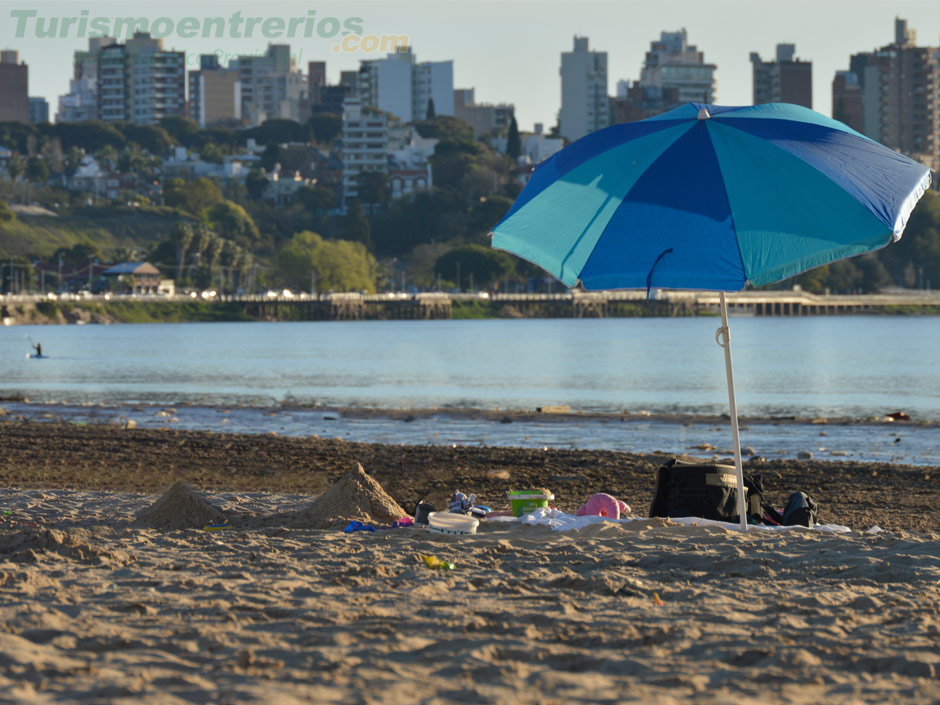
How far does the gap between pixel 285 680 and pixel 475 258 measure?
15088 cm

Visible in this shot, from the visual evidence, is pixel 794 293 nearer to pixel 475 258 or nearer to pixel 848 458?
pixel 475 258

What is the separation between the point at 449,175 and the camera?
651ft

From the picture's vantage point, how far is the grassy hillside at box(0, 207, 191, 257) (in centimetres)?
16350

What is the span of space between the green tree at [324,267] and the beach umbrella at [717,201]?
15093cm

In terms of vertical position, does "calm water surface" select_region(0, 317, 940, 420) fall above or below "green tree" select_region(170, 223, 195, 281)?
below

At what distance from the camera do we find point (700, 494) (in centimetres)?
827

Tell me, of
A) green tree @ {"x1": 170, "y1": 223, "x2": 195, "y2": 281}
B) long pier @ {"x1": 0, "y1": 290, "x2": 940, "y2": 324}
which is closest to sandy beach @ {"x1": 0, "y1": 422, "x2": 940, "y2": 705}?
long pier @ {"x1": 0, "y1": 290, "x2": 940, "y2": 324}

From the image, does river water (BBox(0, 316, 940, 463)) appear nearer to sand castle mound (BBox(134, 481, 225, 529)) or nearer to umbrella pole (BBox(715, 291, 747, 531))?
umbrella pole (BBox(715, 291, 747, 531))

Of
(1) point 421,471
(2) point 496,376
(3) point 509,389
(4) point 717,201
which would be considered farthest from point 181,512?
(2) point 496,376

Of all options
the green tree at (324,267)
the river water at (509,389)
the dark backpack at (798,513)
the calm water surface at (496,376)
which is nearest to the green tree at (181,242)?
the green tree at (324,267)

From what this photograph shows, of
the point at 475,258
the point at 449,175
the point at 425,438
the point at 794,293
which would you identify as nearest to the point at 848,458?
the point at 425,438

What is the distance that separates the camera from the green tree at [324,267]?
157375mm

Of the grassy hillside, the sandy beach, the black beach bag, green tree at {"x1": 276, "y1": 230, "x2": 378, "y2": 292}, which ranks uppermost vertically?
the grassy hillside

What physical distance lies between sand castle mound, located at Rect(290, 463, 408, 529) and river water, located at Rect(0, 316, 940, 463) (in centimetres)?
990
